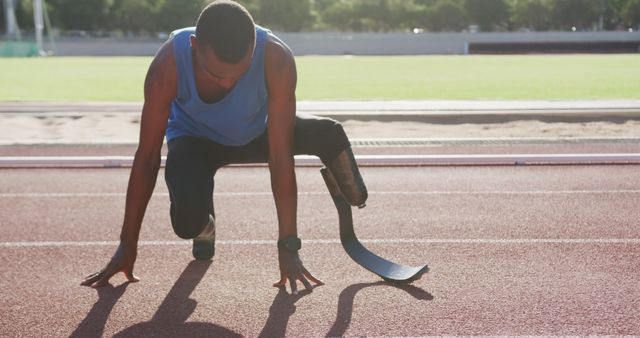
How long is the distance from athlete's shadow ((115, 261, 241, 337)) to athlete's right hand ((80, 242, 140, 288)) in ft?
0.82

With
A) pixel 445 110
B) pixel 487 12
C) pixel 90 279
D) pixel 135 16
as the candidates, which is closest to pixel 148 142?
pixel 90 279

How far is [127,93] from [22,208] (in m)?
12.1

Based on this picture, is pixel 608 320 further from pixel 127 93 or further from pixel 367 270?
pixel 127 93

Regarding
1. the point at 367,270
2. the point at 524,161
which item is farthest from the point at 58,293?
the point at 524,161

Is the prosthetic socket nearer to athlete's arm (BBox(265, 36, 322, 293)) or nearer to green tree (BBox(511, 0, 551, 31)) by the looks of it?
athlete's arm (BBox(265, 36, 322, 293))

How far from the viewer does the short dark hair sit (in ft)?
11.0

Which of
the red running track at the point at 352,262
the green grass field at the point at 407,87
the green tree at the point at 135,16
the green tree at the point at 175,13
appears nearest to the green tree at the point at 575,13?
the green tree at the point at 175,13

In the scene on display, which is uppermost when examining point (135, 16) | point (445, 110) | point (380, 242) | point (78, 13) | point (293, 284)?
point (293, 284)

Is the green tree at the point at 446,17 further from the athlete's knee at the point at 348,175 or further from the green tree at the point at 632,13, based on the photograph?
the athlete's knee at the point at 348,175

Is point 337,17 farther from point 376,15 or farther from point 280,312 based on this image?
point 280,312

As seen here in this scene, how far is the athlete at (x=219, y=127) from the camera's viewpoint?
11.3 feet

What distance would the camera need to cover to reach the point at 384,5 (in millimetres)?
82250

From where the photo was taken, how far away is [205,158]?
4.12 meters

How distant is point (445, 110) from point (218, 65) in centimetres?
975
